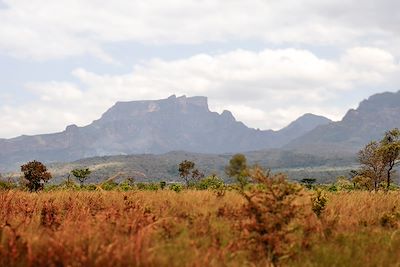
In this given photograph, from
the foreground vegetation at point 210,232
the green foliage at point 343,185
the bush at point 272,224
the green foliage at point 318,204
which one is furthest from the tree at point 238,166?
the green foliage at point 343,185

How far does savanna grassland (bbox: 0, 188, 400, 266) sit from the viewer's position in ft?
19.2

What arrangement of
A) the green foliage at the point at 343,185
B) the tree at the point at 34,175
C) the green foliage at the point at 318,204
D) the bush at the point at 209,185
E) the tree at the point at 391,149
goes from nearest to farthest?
the green foliage at the point at 318,204 < the bush at the point at 209,185 < the tree at the point at 34,175 < the tree at the point at 391,149 < the green foliage at the point at 343,185

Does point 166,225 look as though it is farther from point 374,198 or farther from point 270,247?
point 374,198

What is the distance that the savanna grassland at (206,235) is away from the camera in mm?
5844

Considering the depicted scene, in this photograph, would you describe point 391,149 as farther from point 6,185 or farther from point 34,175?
point 6,185

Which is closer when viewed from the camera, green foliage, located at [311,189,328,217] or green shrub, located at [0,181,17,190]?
green foliage, located at [311,189,328,217]

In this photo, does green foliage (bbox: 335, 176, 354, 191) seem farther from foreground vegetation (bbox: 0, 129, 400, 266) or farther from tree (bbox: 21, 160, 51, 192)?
foreground vegetation (bbox: 0, 129, 400, 266)

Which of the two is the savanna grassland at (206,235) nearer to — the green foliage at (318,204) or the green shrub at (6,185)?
the green foliage at (318,204)

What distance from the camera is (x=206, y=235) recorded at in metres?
8.09

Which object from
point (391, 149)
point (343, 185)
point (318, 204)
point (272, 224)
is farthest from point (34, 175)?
point (343, 185)

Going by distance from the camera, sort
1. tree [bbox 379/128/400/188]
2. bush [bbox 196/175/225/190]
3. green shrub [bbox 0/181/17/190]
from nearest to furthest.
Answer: green shrub [bbox 0/181/17/190] < bush [bbox 196/175/225/190] < tree [bbox 379/128/400/188]

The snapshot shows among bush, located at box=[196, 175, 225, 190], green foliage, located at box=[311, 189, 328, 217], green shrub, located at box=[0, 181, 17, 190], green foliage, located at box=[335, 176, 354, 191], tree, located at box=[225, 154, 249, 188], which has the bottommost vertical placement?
green foliage, located at box=[335, 176, 354, 191]

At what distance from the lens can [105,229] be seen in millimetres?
7012

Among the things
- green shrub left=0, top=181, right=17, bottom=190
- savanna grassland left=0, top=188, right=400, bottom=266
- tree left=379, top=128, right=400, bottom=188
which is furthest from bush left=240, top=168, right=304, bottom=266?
tree left=379, top=128, right=400, bottom=188
